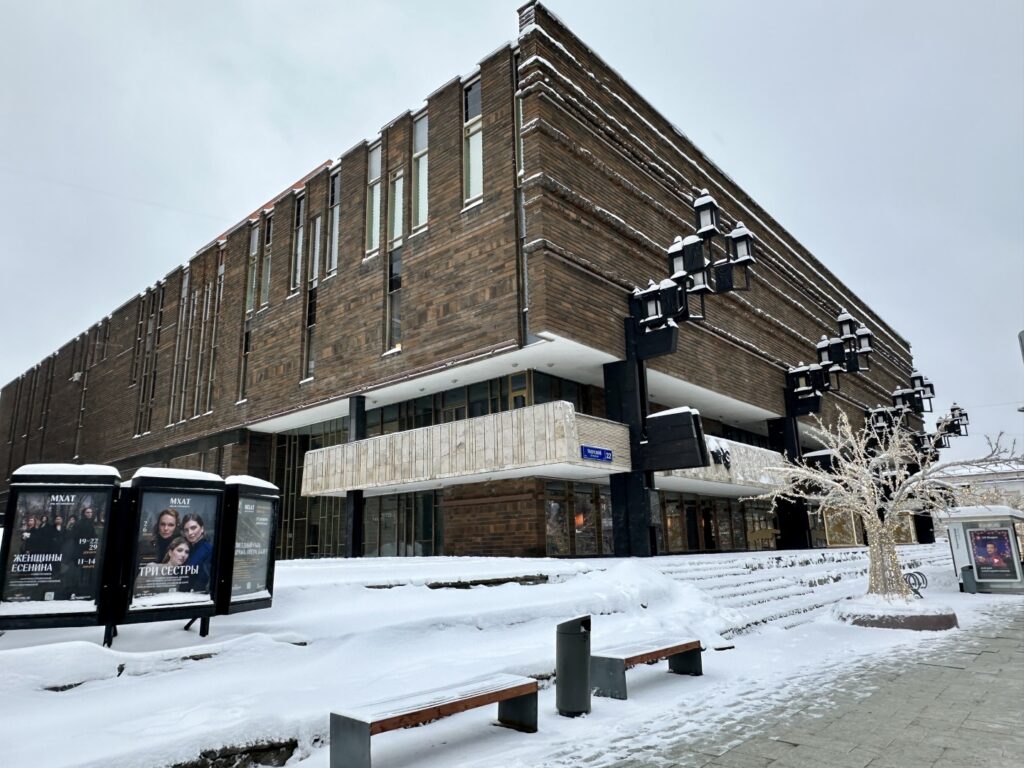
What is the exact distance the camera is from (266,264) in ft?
105

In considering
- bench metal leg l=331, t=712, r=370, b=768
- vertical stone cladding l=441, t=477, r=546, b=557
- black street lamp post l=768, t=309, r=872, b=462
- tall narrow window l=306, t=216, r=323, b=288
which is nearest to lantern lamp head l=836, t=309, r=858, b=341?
black street lamp post l=768, t=309, r=872, b=462

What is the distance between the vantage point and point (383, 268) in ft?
81.9

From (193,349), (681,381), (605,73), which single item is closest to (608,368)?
(681,381)

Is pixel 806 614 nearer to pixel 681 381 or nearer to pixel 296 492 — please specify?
pixel 681 381

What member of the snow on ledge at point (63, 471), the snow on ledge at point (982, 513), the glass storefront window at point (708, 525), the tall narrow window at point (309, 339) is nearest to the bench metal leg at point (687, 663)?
the snow on ledge at point (63, 471)

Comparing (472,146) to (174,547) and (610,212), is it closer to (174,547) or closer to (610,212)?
(610,212)

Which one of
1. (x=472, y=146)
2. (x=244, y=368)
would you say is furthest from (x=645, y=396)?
(x=244, y=368)

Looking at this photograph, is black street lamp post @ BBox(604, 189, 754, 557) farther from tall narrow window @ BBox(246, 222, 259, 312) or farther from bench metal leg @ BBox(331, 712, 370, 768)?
tall narrow window @ BBox(246, 222, 259, 312)

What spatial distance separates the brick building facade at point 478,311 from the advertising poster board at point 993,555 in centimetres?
880

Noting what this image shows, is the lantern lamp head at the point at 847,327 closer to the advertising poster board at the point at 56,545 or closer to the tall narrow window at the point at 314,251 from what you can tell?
the tall narrow window at the point at 314,251

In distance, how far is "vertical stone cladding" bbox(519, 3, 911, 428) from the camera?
19766 millimetres

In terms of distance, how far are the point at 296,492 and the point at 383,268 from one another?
1231 centimetres

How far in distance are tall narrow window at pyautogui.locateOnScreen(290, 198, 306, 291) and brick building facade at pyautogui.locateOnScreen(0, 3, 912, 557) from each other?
0.10 metres

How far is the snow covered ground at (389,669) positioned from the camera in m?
4.87
